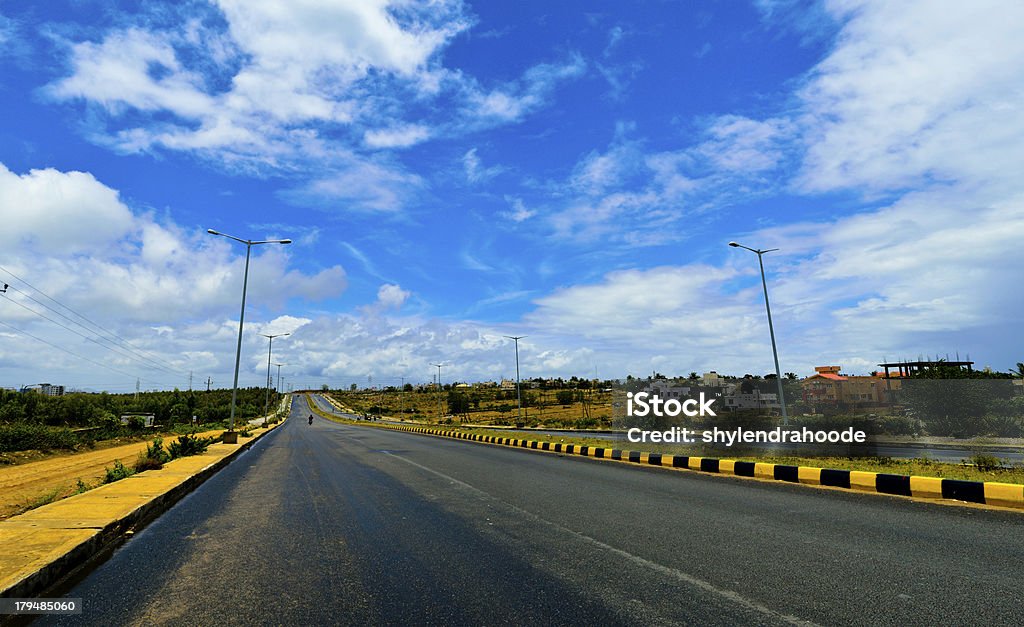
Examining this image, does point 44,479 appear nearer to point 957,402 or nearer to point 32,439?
point 32,439

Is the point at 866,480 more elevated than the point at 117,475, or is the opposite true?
the point at 117,475

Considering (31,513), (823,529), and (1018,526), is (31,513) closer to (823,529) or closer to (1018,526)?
(823,529)

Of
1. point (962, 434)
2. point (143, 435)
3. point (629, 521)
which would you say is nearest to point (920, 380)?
point (962, 434)

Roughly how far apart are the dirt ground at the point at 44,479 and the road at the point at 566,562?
16.0 feet

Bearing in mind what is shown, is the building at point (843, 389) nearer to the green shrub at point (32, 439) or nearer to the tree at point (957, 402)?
the tree at point (957, 402)

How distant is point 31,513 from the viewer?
7098 mm

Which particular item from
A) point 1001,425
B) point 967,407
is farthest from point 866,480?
point 1001,425

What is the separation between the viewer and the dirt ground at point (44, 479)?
35.8 ft

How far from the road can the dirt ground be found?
489cm

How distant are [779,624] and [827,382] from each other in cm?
7591

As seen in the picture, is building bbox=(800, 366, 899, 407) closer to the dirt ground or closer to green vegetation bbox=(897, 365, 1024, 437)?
green vegetation bbox=(897, 365, 1024, 437)

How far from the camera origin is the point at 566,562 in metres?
4.80

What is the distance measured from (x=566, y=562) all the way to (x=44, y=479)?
62.3 ft

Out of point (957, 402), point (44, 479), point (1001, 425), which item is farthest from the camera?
point (1001, 425)
